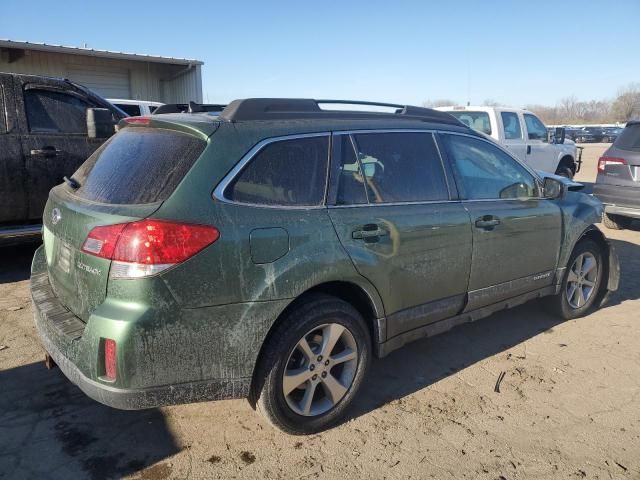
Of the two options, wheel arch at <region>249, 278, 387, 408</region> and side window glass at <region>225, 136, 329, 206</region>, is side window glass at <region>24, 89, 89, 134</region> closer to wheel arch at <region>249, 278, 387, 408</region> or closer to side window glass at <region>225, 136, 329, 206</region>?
side window glass at <region>225, 136, 329, 206</region>

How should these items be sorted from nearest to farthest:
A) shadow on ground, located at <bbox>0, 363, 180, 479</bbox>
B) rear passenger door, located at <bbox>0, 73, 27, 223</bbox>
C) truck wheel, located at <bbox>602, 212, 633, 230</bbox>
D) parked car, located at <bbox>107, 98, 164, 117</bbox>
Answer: shadow on ground, located at <bbox>0, 363, 180, 479</bbox>
rear passenger door, located at <bbox>0, 73, 27, 223</bbox>
truck wheel, located at <bbox>602, 212, 633, 230</bbox>
parked car, located at <bbox>107, 98, 164, 117</bbox>

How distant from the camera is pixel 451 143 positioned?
3.66m

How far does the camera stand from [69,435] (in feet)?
9.21

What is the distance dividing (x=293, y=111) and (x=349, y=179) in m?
0.51

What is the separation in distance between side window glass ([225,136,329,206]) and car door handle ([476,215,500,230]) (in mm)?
1282

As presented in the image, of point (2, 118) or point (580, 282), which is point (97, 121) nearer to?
point (2, 118)

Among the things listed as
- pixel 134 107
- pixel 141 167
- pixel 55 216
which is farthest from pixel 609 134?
pixel 55 216

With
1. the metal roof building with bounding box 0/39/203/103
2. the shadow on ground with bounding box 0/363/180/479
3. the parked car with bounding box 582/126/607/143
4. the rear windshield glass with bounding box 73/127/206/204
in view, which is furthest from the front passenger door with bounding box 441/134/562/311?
the parked car with bounding box 582/126/607/143

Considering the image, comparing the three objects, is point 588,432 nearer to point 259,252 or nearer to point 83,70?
point 259,252

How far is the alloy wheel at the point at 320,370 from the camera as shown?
9.18 ft

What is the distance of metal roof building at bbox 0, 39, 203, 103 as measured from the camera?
1440 cm

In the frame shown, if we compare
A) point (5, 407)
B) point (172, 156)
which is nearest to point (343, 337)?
point (172, 156)

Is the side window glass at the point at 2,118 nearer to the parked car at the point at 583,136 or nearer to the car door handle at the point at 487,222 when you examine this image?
the car door handle at the point at 487,222

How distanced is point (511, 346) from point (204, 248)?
2.83 m
